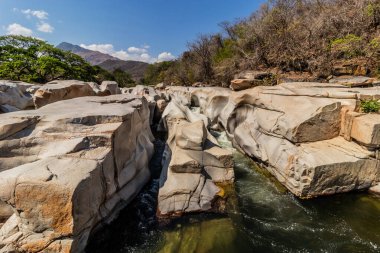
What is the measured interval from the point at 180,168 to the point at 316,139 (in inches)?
166

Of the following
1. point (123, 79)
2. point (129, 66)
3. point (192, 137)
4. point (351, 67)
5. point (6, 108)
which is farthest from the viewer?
Answer: point (129, 66)

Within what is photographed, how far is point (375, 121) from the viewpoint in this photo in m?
6.15

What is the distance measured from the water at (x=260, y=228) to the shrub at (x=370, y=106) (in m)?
2.40

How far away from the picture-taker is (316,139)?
709 cm

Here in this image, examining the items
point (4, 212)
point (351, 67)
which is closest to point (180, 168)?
point (4, 212)

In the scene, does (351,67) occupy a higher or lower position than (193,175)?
higher

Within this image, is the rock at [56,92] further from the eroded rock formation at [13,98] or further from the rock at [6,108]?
the eroded rock formation at [13,98]

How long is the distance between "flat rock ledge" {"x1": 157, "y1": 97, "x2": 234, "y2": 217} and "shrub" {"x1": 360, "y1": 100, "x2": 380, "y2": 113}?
13.6 ft

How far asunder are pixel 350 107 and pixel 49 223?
316 inches

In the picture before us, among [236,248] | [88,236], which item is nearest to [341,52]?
[236,248]

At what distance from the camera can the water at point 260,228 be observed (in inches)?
191

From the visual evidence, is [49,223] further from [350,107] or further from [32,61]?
[32,61]

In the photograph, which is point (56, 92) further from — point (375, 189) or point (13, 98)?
point (375, 189)

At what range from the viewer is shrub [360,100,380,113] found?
670 cm
